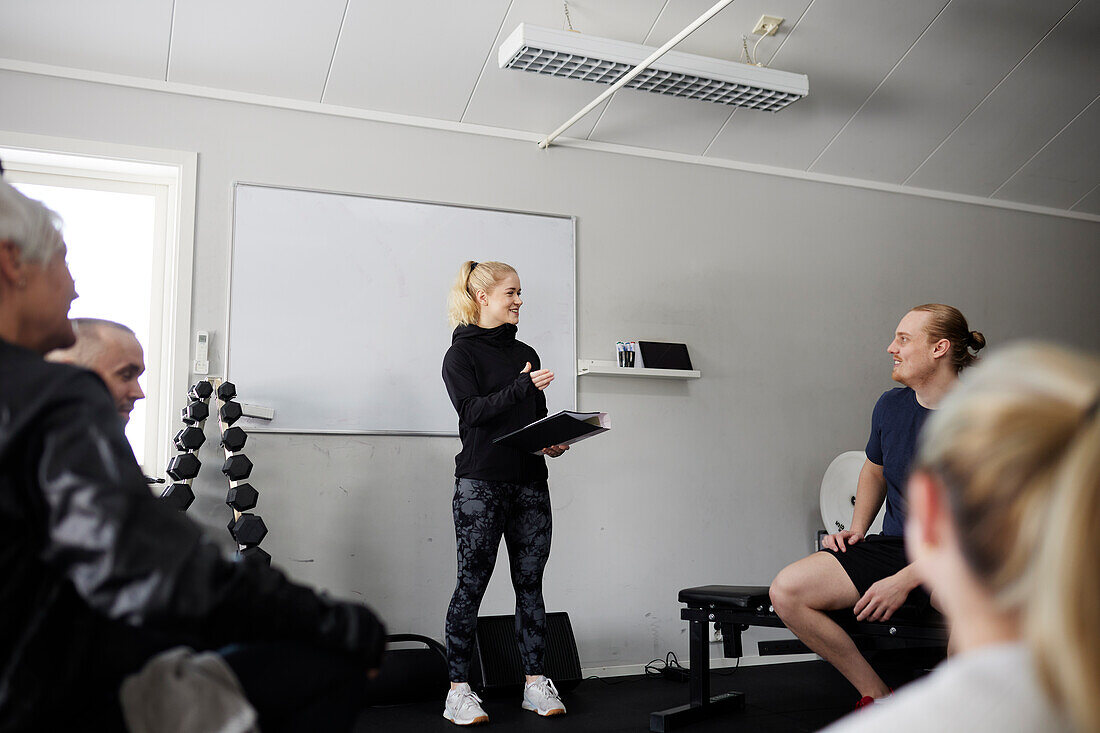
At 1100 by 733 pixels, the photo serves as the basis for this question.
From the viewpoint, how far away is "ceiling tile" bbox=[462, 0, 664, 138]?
3.52 metres

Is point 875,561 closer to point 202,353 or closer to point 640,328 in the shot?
point 640,328

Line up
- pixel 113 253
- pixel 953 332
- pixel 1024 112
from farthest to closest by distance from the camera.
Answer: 1. pixel 1024 112
2. pixel 113 253
3. pixel 953 332

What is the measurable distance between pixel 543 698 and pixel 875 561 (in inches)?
47.0

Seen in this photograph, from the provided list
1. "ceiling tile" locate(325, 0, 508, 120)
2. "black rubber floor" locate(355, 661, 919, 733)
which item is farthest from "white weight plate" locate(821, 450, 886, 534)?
"ceiling tile" locate(325, 0, 508, 120)

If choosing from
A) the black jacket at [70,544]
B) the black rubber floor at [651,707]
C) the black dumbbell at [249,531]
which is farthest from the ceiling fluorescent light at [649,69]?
the black jacket at [70,544]

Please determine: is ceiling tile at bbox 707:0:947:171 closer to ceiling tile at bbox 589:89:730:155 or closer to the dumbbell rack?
ceiling tile at bbox 589:89:730:155

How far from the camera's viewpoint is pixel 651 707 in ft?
10.6

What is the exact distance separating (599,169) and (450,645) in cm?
224

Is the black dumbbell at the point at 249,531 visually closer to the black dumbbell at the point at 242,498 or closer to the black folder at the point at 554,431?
the black dumbbell at the point at 242,498

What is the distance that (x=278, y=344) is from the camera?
350cm

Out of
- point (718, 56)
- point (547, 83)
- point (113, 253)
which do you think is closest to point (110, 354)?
point (113, 253)

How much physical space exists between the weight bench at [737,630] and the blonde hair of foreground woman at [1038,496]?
2.00m

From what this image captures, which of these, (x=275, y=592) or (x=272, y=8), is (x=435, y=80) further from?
(x=275, y=592)

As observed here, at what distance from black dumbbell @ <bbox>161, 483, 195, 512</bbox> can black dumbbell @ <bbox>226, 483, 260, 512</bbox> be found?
0.42 ft
